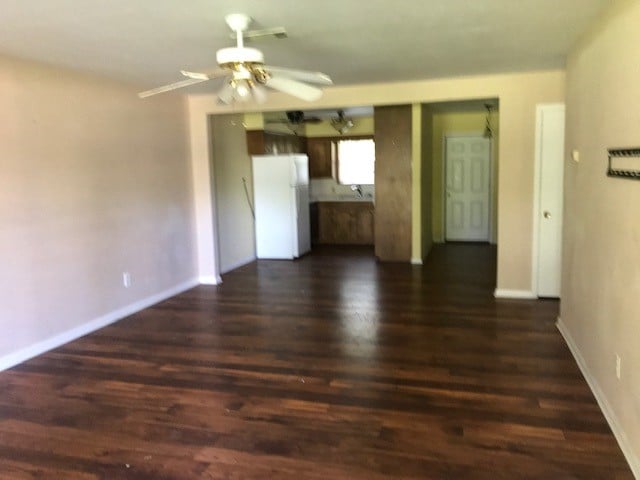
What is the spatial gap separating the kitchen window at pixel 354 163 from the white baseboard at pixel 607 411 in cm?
609

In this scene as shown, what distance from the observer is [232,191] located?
7.55 metres

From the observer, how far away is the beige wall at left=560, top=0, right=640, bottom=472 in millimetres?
2465

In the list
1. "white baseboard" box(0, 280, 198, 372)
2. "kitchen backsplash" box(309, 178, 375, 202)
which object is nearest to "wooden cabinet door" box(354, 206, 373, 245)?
"kitchen backsplash" box(309, 178, 375, 202)

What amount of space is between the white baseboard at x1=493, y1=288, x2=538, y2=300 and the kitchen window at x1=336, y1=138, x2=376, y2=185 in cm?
466

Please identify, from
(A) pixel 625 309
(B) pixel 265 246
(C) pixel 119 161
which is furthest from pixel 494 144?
(A) pixel 625 309

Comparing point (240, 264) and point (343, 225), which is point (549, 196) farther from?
point (343, 225)

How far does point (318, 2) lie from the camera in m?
2.85

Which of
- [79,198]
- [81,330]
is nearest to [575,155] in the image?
[79,198]

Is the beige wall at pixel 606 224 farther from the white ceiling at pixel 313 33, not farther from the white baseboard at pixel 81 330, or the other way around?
the white baseboard at pixel 81 330

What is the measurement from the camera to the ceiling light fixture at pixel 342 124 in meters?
9.23

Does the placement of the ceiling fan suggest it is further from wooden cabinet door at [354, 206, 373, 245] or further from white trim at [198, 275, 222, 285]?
wooden cabinet door at [354, 206, 373, 245]

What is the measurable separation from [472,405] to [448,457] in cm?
60

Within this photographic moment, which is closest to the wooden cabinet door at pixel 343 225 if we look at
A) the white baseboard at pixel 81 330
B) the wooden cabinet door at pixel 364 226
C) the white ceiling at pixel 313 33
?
the wooden cabinet door at pixel 364 226

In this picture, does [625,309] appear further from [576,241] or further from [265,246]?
[265,246]
